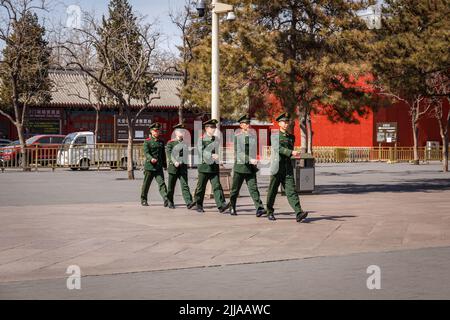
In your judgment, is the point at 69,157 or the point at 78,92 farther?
the point at 78,92

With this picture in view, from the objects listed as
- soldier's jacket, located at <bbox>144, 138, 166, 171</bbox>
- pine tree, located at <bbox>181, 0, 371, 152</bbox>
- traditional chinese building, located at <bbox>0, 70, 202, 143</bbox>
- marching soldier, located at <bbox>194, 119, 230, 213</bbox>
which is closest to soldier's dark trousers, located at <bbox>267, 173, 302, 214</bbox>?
marching soldier, located at <bbox>194, 119, 230, 213</bbox>

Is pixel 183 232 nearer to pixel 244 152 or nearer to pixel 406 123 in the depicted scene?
pixel 244 152

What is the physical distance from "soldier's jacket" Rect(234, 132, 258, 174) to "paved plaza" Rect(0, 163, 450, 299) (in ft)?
3.03

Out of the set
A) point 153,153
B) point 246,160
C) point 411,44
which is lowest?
point 246,160

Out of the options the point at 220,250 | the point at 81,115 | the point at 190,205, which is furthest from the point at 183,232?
the point at 81,115

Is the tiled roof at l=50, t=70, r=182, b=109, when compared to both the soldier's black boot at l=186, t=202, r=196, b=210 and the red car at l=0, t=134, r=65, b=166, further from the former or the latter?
the soldier's black boot at l=186, t=202, r=196, b=210

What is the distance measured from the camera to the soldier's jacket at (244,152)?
43.4 feet

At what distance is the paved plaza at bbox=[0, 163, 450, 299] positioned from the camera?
23.1 ft

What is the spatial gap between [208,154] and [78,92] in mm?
33921

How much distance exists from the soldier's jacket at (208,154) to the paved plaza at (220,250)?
88cm

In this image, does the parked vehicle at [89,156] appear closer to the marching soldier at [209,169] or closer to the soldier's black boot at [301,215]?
the marching soldier at [209,169]

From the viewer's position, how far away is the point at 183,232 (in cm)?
1123

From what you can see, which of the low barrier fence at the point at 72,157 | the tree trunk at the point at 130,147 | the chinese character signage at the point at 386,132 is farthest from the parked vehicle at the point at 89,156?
the chinese character signage at the point at 386,132
